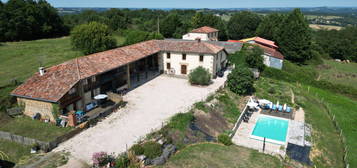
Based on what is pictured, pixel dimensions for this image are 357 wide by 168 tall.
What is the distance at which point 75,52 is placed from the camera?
45.6 meters

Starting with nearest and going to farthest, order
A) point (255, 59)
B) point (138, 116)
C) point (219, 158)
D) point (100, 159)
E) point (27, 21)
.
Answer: point (100, 159) < point (219, 158) < point (138, 116) < point (255, 59) < point (27, 21)

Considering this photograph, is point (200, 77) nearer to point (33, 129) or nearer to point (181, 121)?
point (181, 121)

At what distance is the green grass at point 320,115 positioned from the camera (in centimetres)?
2030

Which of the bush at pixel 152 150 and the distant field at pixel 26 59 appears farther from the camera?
the distant field at pixel 26 59

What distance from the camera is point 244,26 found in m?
75.6

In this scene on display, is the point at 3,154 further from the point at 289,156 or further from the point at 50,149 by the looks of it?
the point at 289,156

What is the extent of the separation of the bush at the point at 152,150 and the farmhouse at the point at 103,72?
8.74 m

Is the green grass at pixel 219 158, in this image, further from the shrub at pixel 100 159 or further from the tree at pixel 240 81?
the tree at pixel 240 81

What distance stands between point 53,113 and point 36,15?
55.9m

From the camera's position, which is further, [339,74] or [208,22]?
[208,22]

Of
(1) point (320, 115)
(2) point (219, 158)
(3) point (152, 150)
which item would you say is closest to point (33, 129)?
(3) point (152, 150)

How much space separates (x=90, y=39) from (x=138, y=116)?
2580 cm

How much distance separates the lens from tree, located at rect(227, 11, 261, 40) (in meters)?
75.7

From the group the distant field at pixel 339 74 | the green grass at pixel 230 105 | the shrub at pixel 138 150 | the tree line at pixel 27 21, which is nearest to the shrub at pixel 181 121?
the shrub at pixel 138 150
